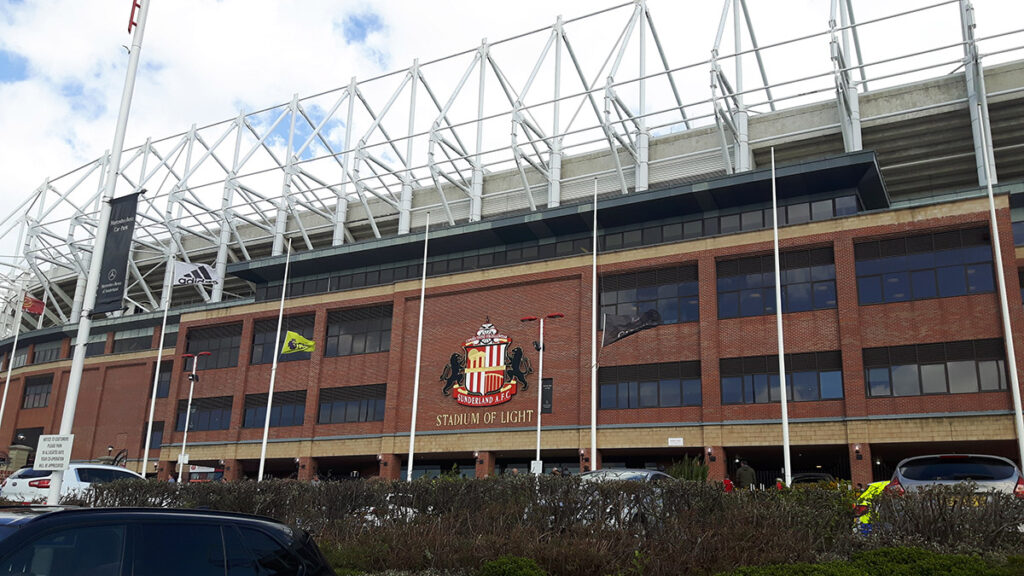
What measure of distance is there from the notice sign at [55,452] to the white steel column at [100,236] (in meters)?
0.47

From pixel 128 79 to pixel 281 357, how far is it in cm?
3537

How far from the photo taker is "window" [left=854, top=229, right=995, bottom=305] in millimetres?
34562

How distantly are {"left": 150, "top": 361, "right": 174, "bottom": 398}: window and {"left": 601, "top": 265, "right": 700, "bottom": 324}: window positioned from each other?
1332 inches

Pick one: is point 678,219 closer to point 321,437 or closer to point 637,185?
point 637,185

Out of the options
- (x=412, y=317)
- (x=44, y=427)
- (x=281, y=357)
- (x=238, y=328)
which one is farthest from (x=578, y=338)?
(x=44, y=427)

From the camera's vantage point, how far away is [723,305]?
3953cm

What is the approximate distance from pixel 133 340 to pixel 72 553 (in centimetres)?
6474

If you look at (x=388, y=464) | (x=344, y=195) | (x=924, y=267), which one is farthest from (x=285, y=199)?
(x=924, y=267)

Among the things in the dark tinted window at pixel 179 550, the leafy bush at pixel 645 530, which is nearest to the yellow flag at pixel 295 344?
the leafy bush at pixel 645 530

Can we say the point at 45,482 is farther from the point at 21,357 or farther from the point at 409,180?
the point at 21,357

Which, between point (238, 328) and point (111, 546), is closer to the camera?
point (111, 546)

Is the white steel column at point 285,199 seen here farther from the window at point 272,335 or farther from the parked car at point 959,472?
the parked car at point 959,472

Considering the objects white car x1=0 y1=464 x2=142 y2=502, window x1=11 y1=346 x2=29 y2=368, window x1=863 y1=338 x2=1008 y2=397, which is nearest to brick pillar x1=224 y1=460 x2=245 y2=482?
white car x1=0 y1=464 x2=142 y2=502

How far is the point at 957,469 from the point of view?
15906 millimetres
